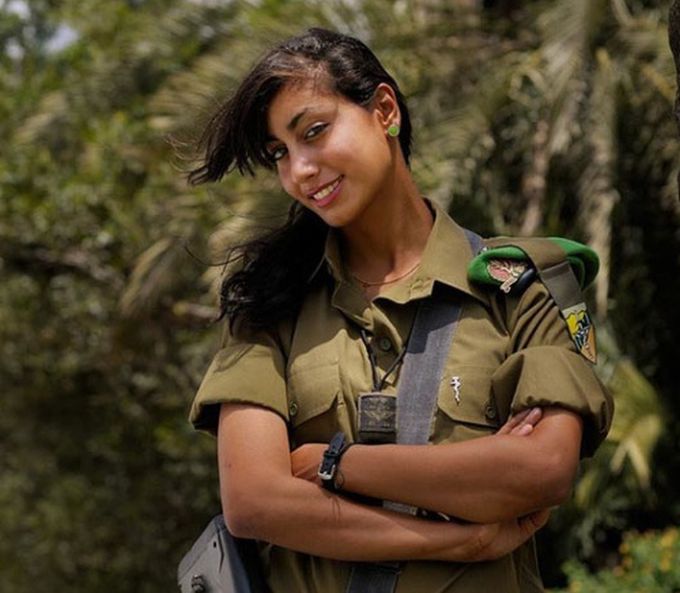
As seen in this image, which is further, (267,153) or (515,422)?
(267,153)

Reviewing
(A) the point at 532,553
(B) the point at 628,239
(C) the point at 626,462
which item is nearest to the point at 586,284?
(A) the point at 532,553

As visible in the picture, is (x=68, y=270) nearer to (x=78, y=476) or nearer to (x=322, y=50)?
(x=78, y=476)

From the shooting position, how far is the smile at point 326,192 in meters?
2.62

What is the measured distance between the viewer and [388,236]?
2717mm

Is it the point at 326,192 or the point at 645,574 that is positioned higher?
the point at 326,192

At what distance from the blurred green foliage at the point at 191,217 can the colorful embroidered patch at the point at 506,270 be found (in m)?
4.24

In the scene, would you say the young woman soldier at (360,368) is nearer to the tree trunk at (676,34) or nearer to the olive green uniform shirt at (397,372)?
the olive green uniform shirt at (397,372)

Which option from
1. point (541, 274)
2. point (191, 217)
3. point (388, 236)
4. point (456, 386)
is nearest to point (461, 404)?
point (456, 386)

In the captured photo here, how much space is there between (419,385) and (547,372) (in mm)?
212

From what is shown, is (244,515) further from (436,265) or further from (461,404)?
(436,265)

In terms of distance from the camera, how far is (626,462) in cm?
844

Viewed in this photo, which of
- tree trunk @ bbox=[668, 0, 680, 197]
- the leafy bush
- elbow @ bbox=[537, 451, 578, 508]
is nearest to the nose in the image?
elbow @ bbox=[537, 451, 578, 508]

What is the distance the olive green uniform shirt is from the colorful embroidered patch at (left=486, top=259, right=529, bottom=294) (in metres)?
0.03

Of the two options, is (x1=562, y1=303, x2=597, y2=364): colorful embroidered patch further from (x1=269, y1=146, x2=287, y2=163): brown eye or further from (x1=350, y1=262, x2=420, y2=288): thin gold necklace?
(x1=269, y1=146, x2=287, y2=163): brown eye
